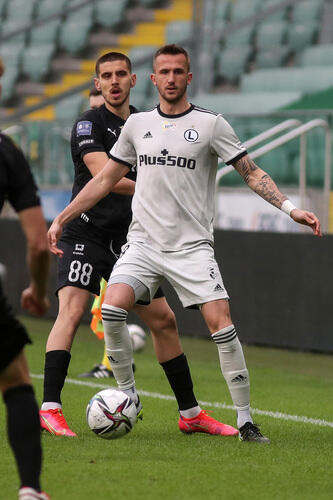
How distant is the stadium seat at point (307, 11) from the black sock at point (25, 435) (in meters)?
13.9

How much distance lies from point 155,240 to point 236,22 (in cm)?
1180

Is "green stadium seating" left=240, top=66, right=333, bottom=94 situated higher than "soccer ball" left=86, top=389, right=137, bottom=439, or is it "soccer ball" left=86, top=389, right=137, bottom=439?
"green stadium seating" left=240, top=66, right=333, bottom=94

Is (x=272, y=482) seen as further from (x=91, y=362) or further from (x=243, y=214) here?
(x=243, y=214)

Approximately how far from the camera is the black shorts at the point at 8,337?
4.26m

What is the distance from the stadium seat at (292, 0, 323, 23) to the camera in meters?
17.3

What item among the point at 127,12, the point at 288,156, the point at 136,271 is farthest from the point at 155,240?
the point at 127,12

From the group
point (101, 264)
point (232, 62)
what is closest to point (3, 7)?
point (232, 62)

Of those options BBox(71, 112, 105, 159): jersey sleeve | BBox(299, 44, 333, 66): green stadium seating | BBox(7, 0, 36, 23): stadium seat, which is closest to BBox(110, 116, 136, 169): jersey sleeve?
BBox(71, 112, 105, 159): jersey sleeve

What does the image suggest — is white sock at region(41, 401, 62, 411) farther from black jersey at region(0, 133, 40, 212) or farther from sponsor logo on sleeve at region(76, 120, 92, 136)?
black jersey at region(0, 133, 40, 212)

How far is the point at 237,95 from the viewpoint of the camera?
16.6 meters

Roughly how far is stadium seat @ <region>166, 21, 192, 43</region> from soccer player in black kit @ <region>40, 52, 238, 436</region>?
43.2 feet

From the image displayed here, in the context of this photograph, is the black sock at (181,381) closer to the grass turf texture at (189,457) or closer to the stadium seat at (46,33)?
the grass turf texture at (189,457)

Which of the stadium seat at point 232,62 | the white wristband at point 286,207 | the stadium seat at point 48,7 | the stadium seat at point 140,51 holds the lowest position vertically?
the white wristband at point 286,207

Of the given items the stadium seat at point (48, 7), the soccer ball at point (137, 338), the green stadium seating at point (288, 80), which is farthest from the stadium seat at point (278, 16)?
the soccer ball at point (137, 338)
